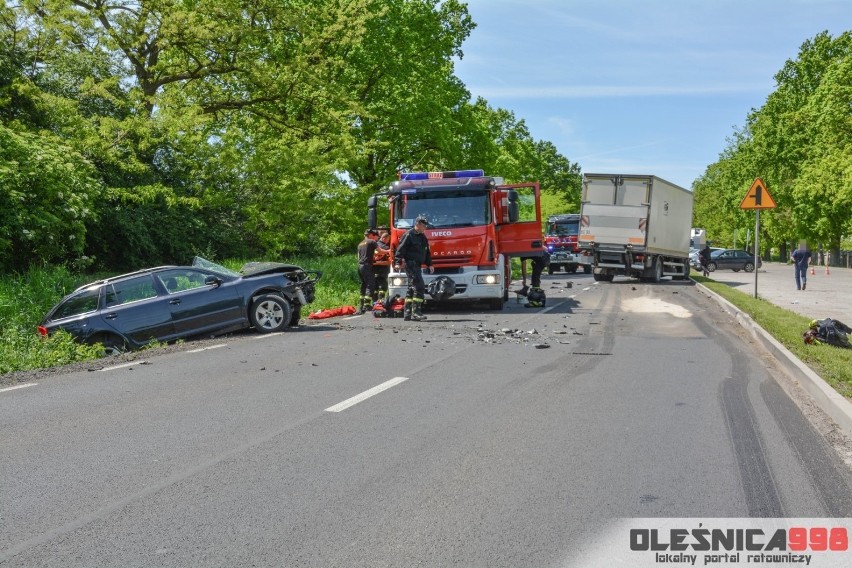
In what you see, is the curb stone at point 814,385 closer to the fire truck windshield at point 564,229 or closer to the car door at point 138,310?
the car door at point 138,310

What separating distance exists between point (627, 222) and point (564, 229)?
10353 millimetres

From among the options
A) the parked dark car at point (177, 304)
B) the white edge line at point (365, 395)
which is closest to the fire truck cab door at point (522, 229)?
the parked dark car at point (177, 304)

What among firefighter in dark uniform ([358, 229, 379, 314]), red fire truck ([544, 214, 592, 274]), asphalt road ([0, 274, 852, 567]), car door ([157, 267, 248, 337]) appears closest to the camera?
asphalt road ([0, 274, 852, 567])

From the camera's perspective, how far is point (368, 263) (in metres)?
17.8

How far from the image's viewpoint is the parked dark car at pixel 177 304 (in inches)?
476

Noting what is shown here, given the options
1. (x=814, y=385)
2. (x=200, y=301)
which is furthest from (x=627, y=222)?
(x=814, y=385)

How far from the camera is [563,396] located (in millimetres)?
7711

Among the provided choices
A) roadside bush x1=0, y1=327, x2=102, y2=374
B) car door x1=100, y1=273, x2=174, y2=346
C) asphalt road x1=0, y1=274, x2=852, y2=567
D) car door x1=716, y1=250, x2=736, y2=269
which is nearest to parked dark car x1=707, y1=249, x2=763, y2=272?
car door x1=716, y1=250, x2=736, y2=269

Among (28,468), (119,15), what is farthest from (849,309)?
(119,15)

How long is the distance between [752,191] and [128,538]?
18578mm

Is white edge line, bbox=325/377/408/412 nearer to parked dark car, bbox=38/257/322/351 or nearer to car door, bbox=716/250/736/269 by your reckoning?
parked dark car, bbox=38/257/322/351

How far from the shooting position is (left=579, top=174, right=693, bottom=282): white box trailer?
96.7 feet

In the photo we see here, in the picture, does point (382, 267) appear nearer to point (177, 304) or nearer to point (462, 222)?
point (462, 222)

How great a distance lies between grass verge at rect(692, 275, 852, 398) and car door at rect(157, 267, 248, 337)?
8.79 meters
